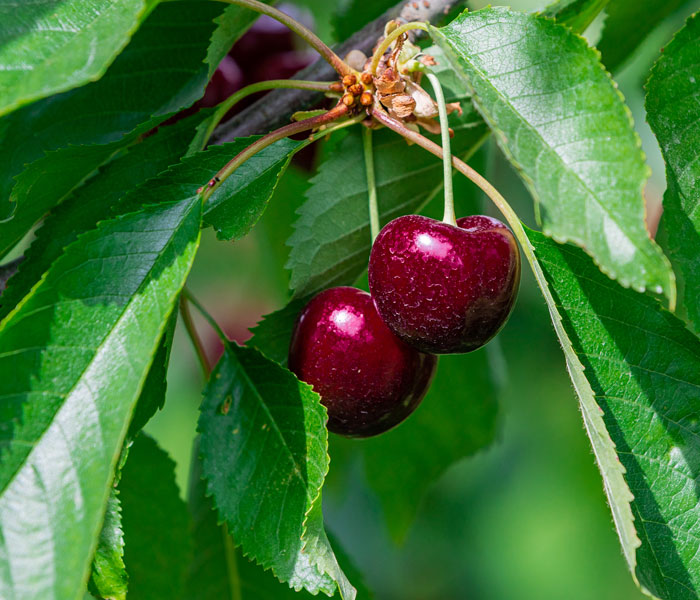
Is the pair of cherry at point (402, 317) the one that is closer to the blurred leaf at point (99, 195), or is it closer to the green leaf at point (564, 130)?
the green leaf at point (564, 130)

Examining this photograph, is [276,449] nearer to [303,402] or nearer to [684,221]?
[303,402]

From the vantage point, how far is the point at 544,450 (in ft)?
9.70

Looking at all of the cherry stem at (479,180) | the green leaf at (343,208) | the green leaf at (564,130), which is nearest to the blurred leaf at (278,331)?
the green leaf at (343,208)

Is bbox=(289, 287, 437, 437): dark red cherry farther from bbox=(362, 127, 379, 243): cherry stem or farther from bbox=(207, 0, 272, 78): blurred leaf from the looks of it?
bbox=(207, 0, 272, 78): blurred leaf

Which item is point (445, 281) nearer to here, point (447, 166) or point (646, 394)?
point (447, 166)

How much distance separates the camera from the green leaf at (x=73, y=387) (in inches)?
26.5

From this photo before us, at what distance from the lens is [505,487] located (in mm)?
3094

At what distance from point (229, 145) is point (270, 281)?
1.31 metres

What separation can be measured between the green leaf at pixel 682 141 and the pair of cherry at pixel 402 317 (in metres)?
0.18

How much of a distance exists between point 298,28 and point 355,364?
0.42 m

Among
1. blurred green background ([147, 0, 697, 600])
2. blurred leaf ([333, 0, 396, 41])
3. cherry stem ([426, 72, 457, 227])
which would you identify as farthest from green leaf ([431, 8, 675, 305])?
blurred green background ([147, 0, 697, 600])

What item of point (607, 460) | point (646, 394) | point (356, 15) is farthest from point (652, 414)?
point (356, 15)

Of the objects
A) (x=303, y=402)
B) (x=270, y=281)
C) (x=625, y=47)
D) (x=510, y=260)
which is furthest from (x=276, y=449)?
(x=270, y=281)

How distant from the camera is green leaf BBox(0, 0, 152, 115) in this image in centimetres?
69
